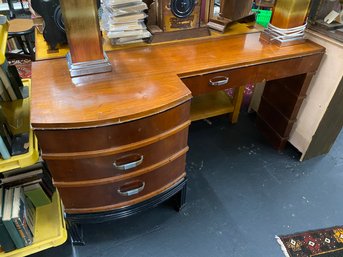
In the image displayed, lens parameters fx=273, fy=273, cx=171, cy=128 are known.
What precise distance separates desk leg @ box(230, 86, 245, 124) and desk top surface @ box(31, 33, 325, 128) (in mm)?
465

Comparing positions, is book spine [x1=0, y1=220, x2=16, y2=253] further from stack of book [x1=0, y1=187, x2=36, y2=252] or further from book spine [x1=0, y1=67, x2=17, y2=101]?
book spine [x1=0, y1=67, x2=17, y2=101]

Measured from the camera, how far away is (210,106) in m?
1.86

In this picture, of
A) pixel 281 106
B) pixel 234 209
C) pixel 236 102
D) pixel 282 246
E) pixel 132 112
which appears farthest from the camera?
pixel 236 102

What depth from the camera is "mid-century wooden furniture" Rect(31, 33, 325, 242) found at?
35.2 inches

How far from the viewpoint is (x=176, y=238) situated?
4.21 ft

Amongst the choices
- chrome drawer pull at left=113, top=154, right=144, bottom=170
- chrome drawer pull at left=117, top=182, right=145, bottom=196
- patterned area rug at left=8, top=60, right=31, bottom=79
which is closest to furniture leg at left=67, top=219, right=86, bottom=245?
chrome drawer pull at left=117, top=182, right=145, bottom=196

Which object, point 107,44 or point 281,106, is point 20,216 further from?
point 281,106

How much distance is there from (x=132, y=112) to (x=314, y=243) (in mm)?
1059

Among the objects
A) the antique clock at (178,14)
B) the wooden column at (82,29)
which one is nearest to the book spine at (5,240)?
the wooden column at (82,29)

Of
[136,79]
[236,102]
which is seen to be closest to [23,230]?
[136,79]

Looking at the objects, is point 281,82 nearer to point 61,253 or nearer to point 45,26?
point 45,26

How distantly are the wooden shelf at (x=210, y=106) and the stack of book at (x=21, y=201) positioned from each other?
0.95 meters

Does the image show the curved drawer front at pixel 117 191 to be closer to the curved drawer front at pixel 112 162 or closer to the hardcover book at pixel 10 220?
the curved drawer front at pixel 112 162

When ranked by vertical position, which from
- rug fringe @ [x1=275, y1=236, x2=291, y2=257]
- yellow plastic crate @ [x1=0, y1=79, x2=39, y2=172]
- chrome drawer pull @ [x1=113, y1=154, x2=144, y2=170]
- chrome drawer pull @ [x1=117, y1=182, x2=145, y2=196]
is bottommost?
rug fringe @ [x1=275, y1=236, x2=291, y2=257]
